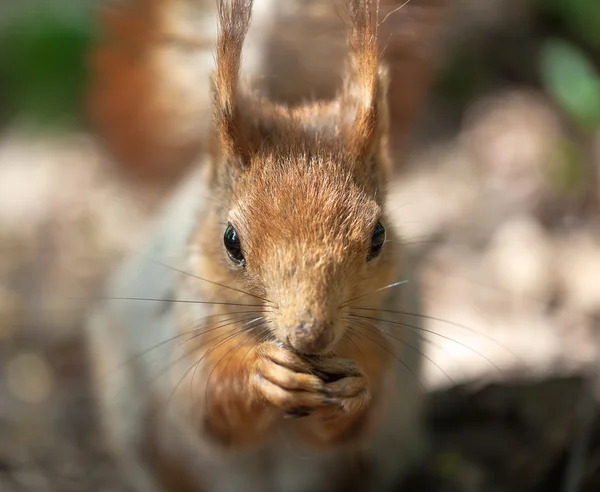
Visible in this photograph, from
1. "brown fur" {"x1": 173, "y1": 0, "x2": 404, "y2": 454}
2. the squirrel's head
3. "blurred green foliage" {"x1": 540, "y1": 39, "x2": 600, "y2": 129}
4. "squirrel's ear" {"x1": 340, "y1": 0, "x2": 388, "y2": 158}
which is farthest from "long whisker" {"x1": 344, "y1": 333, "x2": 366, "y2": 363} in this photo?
"blurred green foliage" {"x1": 540, "y1": 39, "x2": 600, "y2": 129}

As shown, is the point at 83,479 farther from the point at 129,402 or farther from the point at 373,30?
the point at 373,30

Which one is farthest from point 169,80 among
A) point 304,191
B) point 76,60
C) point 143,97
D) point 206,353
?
point 304,191

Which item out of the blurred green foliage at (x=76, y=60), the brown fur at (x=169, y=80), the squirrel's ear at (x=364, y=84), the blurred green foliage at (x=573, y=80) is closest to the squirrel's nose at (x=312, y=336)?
the squirrel's ear at (x=364, y=84)

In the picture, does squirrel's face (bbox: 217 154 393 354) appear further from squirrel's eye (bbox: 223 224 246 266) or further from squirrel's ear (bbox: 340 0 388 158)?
squirrel's ear (bbox: 340 0 388 158)

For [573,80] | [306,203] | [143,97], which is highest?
[573,80]

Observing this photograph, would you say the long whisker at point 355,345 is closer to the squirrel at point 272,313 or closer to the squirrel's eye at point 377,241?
the squirrel at point 272,313

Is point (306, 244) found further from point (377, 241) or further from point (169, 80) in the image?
point (169, 80)

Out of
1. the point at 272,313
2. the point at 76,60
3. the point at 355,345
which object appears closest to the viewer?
the point at 272,313
